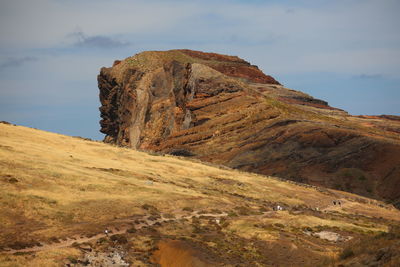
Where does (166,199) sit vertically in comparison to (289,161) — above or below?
below

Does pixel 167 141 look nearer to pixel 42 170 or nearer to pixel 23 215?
pixel 42 170

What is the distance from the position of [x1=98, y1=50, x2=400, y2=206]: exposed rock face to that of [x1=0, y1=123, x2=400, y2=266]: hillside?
48.3 feet

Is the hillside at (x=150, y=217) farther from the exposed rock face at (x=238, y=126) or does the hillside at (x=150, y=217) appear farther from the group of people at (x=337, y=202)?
the exposed rock face at (x=238, y=126)

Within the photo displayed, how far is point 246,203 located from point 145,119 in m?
80.6

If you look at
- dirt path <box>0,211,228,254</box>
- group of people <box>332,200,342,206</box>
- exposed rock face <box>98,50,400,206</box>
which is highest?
exposed rock face <box>98,50,400,206</box>

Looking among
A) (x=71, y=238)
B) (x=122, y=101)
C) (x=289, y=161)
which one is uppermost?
(x=122, y=101)

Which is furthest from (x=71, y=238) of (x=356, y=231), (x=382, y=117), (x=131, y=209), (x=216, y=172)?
(x=382, y=117)

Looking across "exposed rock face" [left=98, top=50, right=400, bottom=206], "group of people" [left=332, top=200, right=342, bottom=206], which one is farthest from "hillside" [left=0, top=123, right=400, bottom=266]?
"exposed rock face" [left=98, top=50, right=400, bottom=206]

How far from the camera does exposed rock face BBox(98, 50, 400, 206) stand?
284 ft

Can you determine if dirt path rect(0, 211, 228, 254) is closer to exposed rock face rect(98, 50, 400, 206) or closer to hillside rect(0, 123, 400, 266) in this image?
hillside rect(0, 123, 400, 266)

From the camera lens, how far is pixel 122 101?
486ft

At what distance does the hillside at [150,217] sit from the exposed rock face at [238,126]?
48.3ft

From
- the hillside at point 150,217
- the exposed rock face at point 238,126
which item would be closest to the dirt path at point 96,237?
the hillside at point 150,217

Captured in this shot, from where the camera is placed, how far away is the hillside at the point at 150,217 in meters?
32.7
